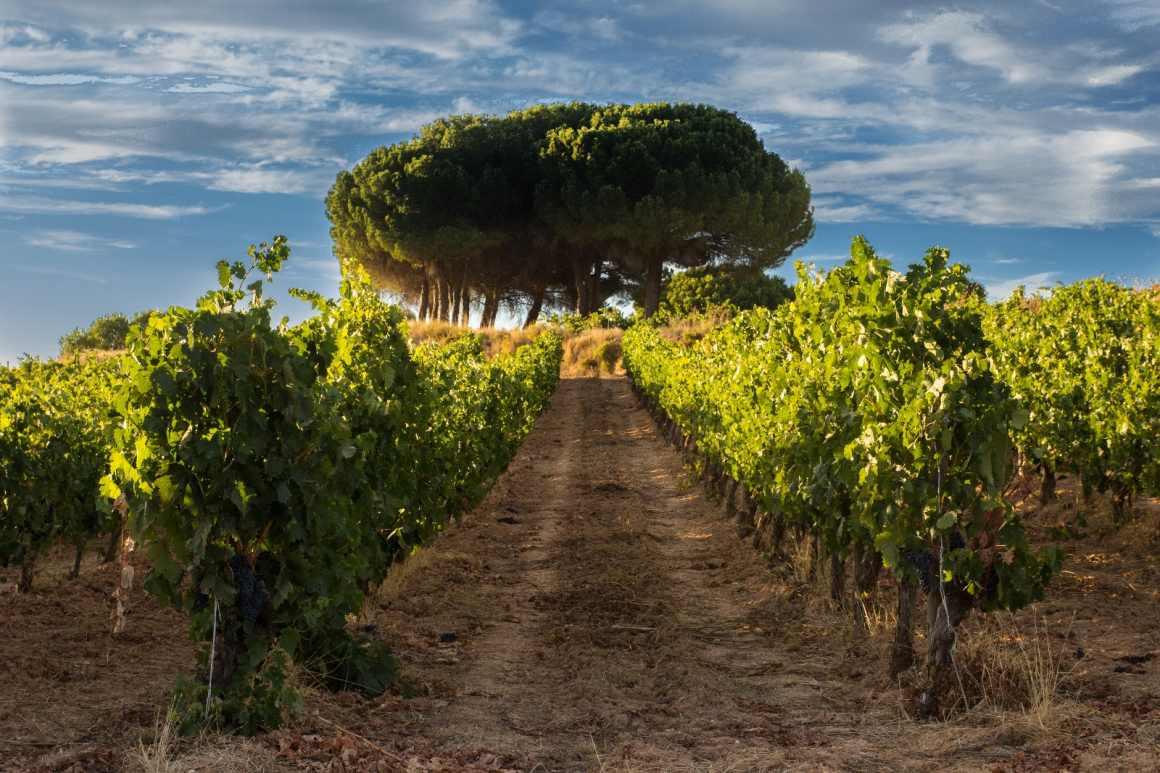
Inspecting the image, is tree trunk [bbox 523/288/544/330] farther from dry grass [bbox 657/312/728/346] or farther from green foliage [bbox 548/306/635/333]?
dry grass [bbox 657/312/728/346]

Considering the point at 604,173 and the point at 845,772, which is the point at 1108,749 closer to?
the point at 845,772

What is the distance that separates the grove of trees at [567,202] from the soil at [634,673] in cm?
3018

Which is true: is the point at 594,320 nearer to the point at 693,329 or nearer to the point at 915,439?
the point at 693,329

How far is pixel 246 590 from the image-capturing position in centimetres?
484

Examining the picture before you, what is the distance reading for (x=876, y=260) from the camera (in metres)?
6.08

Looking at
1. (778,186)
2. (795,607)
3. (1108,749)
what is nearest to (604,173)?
(778,186)

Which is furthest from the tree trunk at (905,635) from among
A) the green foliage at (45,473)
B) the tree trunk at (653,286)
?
the tree trunk at (653,286)

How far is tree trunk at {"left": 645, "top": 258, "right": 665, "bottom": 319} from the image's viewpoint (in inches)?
1592

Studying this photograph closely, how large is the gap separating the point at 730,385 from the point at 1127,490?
4089mm

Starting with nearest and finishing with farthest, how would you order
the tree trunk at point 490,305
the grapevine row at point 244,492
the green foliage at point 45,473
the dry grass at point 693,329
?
the grapevine row at point 244,492, the green foliage at point 45,473, the dry grass at point 693,329, the tree trunk at point 490,305

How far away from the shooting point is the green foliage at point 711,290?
41.2m

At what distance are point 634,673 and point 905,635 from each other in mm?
1712

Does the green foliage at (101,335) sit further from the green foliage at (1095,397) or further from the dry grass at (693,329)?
the green foliage at (1095,397)

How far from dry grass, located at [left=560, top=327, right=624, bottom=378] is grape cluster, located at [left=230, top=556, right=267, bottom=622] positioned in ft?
99.9
